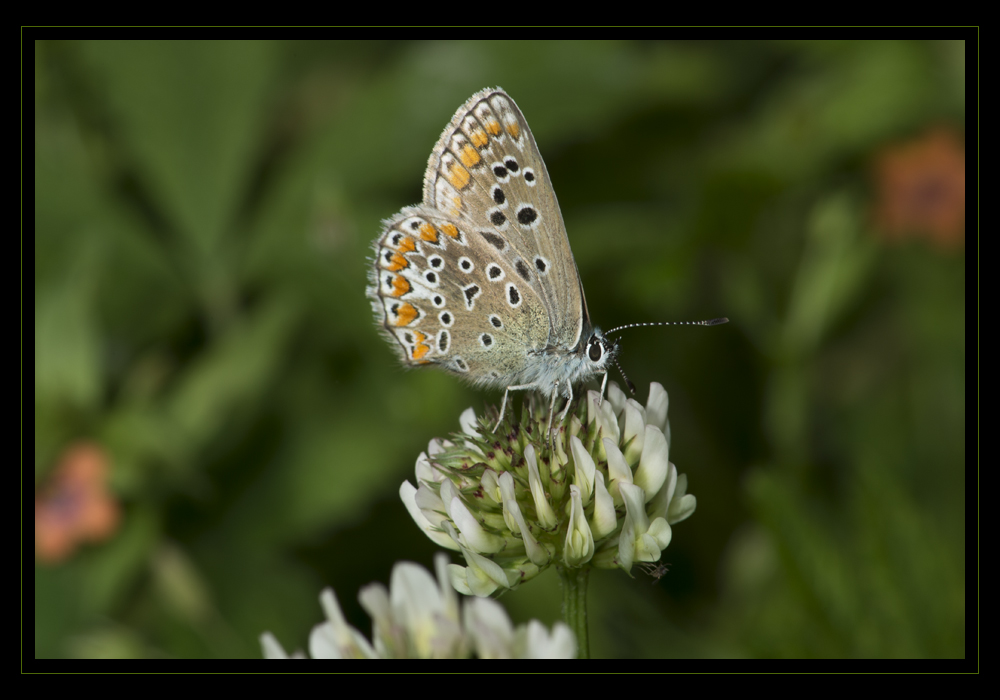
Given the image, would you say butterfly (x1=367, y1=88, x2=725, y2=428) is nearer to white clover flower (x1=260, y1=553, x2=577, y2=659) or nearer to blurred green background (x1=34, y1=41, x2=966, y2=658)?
white clover flower (x1=260, y1=553, x2=577, y2=659)

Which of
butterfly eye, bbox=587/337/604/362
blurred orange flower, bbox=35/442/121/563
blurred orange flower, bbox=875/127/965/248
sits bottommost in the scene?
blurred orange flower, bbox=35/442/121/563

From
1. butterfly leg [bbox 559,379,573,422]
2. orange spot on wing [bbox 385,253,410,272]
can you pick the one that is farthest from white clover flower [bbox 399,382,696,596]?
orange spot on wing [bbox 385,253,410,272]

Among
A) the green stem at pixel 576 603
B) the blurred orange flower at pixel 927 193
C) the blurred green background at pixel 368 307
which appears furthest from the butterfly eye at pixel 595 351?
the blurred orange flower at pixel 927 193

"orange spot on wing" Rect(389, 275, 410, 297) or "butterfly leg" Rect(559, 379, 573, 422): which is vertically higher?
"orange spot on wing" Rect(389, 275, 410, 297)

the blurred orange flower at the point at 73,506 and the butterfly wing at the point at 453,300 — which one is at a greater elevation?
the butterfly wing at the point at 453,300

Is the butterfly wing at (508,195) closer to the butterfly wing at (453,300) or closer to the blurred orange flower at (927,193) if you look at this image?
the butterfly wing at (453,300)

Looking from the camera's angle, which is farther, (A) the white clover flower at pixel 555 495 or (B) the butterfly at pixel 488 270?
(B) the butterfly at pixel 488 270

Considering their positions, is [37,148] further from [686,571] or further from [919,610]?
[919,610]
